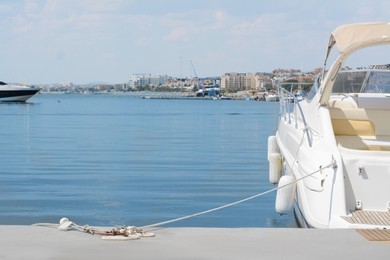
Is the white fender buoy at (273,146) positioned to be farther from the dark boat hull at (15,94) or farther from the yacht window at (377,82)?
the dark boat hull at (15,94)

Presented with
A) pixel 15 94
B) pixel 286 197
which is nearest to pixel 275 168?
pixel 286 197

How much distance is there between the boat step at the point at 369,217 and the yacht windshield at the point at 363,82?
20.2 ft

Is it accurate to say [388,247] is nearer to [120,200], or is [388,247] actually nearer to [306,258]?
[306,258]

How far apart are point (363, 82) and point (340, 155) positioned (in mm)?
6423

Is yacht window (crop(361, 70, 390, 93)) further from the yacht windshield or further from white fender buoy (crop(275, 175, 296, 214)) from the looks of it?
white fender buoy (crop(275, 175, 296, 214))

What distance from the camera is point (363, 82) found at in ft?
46.2

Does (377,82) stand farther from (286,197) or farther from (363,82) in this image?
(286,197)

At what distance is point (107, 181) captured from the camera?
16.5 meters

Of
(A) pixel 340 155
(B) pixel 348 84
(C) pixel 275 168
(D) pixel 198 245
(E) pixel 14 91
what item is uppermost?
(B) pixel 348 84

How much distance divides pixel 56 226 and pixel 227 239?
1.53m

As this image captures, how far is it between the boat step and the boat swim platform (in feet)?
3.27

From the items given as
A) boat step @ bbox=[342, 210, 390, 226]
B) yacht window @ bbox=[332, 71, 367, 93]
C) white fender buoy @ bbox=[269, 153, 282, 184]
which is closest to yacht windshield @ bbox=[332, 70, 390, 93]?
yacht window @ bbox=[332, 71, 367, 93]

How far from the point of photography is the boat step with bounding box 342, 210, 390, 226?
23.9 ft

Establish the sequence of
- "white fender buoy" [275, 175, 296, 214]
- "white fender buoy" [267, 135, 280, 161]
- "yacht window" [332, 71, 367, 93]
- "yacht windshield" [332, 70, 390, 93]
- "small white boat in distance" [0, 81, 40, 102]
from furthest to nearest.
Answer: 1. "small white boat in distance" [0, 81, 40, 102]
2. "white fender buoy" [267, 135, 280, 161]
3. "yacht window" [332, 71, 367, 93]
4. "yacht windshield" [332, 70, 390, 93]
5. "white fender buoy" [275, 175, 296, 214]
